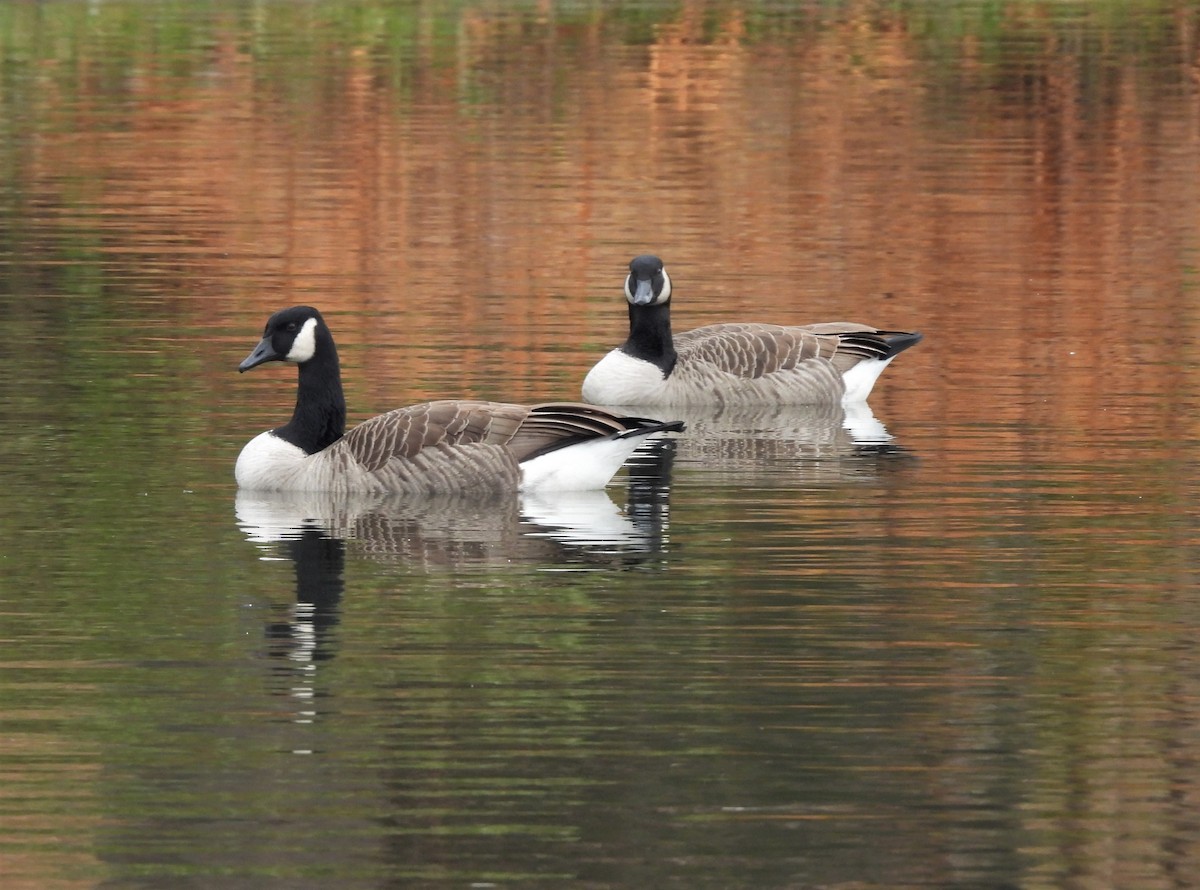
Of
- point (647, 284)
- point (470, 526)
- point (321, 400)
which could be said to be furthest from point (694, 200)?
point (470, 526)

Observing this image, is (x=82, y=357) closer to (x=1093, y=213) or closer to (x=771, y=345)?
(x=771, y=345)

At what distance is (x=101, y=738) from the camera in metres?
10.0

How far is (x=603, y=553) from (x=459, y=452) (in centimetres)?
183

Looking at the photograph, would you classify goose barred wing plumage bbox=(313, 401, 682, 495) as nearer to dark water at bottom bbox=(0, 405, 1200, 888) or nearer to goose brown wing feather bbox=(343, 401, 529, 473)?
goose brown wing feather bbox=(343, 401, 529, 473)

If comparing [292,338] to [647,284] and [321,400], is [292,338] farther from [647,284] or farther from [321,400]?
[647,284]

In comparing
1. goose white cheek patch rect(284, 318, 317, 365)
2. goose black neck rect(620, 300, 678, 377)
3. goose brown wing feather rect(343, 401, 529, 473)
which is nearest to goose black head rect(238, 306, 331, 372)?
goose white cheek patch rect(284, 318, 317, 365)

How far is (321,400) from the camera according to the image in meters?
16.0

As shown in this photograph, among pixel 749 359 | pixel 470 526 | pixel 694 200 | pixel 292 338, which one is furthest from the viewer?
pixel 694 200

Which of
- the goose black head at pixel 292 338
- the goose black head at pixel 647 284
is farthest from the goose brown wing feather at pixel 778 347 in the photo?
the goose black head at pixel 292 338

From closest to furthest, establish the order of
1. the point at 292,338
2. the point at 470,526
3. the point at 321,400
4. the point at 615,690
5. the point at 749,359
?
the point at 615,690 < the point at 470,526 < the point at 292,338 < the point at 321,400 < the point at 749,359

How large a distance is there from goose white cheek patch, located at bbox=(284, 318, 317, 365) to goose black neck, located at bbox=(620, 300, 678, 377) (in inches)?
169

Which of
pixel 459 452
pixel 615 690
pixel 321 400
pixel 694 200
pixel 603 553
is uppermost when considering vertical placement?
pixel 694 200

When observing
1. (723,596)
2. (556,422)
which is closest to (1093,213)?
(556,422)

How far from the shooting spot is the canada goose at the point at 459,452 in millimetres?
15211
